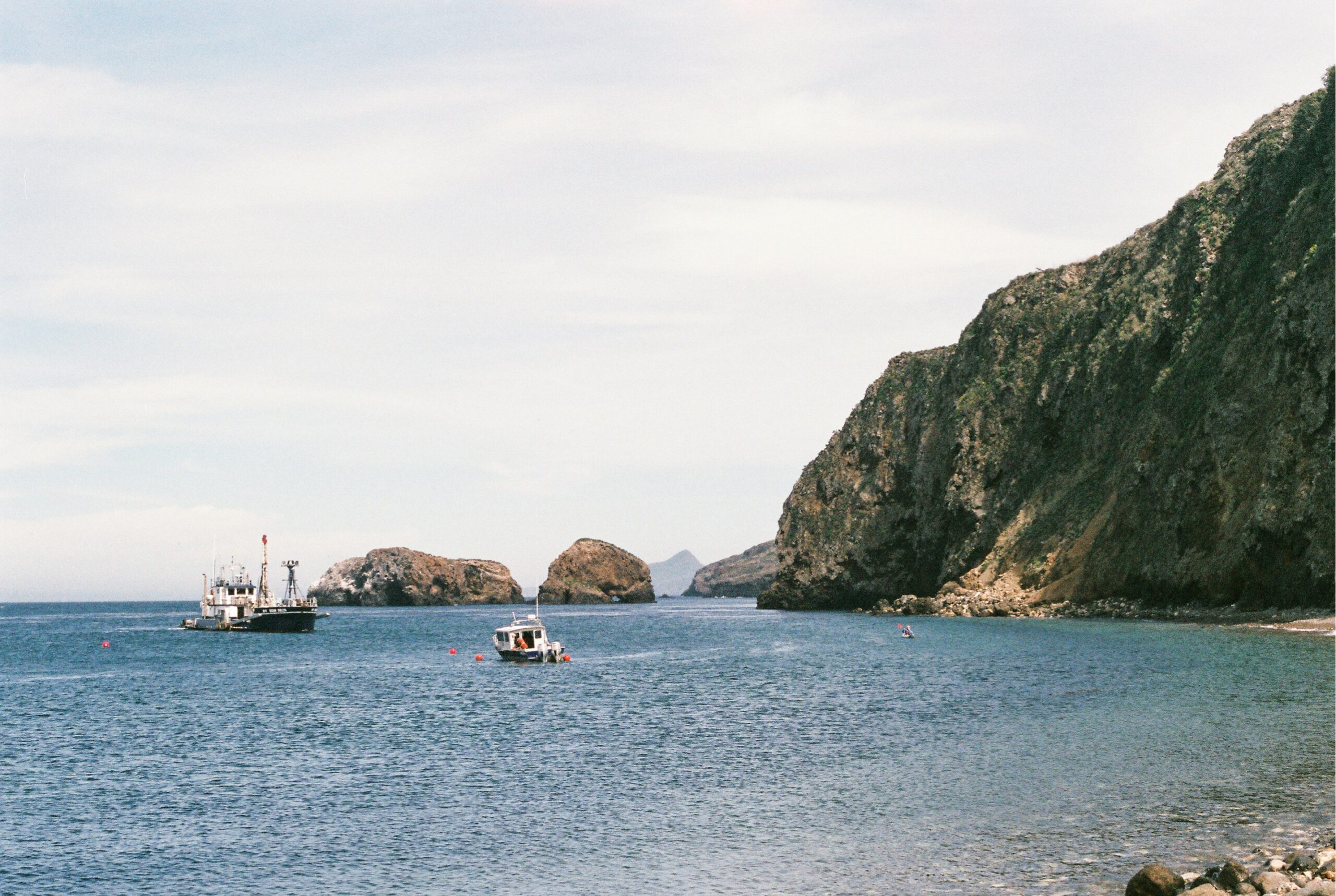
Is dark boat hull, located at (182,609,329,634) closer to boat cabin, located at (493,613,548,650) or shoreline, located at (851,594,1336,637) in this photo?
boat cabin, located at (493,613,548,650)

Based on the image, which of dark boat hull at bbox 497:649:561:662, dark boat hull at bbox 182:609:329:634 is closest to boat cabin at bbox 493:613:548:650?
dark boat hull at bbox 497:649:561:662

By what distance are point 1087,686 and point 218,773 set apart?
43595 mm

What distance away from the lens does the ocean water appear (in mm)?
29641

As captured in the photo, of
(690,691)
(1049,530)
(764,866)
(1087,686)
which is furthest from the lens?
(1049,530)

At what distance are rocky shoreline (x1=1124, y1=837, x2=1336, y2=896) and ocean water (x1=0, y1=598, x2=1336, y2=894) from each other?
208 cm

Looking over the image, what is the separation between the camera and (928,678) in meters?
71.9

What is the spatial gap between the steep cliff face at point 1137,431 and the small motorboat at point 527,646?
197ft

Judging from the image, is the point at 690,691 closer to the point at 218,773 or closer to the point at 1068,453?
the point at 218,773

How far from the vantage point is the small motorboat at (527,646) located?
94.9 m

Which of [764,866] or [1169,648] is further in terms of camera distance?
[1169,648]

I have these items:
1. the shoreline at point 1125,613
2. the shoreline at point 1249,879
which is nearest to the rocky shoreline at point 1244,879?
the shoreline at point 1249,879

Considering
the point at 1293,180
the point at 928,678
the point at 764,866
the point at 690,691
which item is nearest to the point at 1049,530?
the point at 1293,180

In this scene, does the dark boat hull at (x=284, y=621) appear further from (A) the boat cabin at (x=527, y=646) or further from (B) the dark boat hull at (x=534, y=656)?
(B) the dark boat hull at (x=534, y=656)

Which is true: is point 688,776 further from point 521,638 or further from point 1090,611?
point 1090,611
